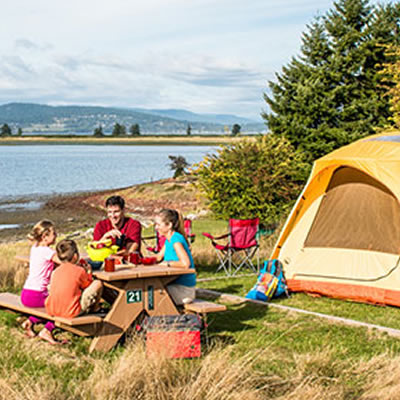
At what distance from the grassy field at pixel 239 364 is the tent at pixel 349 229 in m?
0.49

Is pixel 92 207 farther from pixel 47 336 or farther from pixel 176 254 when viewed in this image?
pixel 47 336

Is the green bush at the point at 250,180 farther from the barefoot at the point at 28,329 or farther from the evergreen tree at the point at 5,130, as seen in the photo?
Answer: the evergreen tree at the point at 5,130

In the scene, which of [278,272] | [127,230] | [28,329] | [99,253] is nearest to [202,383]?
[99,253]

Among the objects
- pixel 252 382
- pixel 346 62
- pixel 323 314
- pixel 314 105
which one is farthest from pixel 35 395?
pixel 346 62

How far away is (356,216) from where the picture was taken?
7.71 metres

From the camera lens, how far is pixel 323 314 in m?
6.59

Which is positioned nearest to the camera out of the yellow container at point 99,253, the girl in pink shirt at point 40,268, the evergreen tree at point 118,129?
the girl in pink shirt at point 40,268

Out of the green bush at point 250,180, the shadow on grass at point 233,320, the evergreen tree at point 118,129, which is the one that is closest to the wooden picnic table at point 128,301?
the shadow on grass at point 233,320

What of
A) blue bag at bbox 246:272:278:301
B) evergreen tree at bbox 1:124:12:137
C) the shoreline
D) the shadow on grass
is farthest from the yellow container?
evergreen tree at bbox 1:124:12:137

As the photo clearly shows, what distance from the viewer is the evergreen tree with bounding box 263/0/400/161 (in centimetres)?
1561

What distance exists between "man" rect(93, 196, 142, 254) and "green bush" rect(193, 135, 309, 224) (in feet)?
20.9

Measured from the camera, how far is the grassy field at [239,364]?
3.94m

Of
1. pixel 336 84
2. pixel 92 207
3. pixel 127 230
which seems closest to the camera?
pixel 127 230

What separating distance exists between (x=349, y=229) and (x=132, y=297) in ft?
11.2
